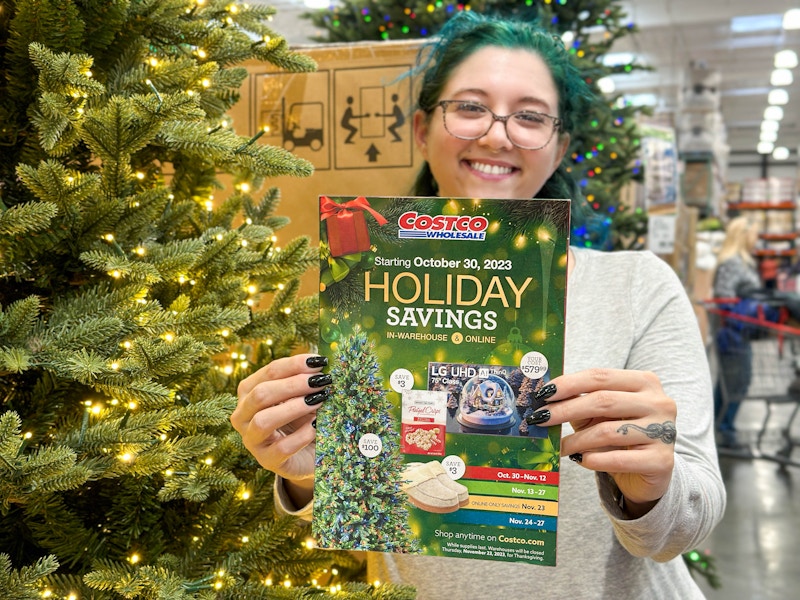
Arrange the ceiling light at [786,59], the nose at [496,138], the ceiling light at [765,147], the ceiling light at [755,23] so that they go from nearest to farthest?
the nose at [496,138] < the ceiling light at [755,23] < the ceiling light at [786,59] < the ceiling light at [765,147]

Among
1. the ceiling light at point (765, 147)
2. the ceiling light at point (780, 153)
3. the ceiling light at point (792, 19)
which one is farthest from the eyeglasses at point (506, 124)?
the ceiling light at point (780, 153)

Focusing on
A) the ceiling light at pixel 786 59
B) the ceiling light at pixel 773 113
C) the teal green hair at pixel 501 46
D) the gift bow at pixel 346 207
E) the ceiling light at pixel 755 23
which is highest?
the ceiling light at pixel 755 23

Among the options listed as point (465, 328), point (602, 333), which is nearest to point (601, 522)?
point (602, 333)

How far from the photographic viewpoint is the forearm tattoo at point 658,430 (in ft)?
3.03

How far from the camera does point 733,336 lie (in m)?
5.68

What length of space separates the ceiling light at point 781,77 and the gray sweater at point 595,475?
13562mm

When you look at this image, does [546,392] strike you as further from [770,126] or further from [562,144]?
[770,126]

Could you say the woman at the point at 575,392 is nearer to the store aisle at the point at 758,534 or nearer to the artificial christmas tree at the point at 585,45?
the artificial christmas tree at the point at 585,45

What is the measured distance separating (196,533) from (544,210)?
0.73m

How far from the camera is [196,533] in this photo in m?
1.17

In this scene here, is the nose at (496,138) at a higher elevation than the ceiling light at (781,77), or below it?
below

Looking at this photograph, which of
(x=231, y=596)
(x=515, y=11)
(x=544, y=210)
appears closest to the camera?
(x=544, y=210)

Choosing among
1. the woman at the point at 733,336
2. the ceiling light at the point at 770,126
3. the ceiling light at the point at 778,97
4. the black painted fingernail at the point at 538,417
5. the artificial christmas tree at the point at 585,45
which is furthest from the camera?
the ceiling light at the point at 770,126

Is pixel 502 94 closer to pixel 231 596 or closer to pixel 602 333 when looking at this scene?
pixel 602 333
